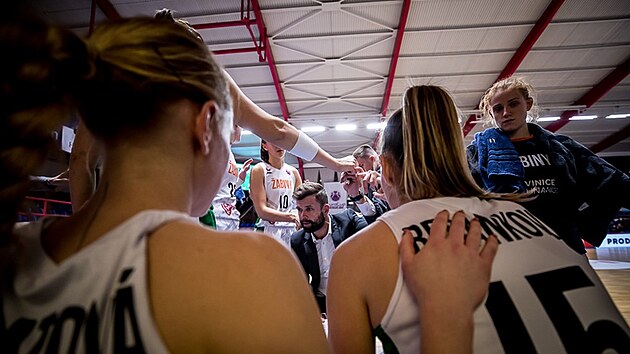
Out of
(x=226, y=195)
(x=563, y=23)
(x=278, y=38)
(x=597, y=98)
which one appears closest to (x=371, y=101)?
(x=278, y=38)

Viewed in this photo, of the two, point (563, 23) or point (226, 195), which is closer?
point (226, 195)

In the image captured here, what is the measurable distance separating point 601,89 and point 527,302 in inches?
437

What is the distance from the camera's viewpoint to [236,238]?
0.50 m

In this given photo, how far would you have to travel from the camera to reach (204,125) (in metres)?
0.61

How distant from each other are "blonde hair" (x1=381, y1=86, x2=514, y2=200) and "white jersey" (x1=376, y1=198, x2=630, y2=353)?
10cm

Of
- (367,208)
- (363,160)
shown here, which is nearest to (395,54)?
(363,160)

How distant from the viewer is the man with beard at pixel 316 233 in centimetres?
325

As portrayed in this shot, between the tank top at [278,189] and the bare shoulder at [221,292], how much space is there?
300 centimetres

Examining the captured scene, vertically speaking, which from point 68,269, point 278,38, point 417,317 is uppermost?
point 278,38

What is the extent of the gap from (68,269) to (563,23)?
9.11m

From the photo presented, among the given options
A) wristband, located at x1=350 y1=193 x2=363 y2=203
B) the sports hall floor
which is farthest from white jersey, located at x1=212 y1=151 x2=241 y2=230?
the sports hall floor

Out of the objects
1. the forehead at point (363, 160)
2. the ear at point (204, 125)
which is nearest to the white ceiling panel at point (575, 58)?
the forehead at point (363, 160)

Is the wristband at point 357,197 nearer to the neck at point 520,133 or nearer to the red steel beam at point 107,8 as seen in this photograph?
the neck at point 520,133

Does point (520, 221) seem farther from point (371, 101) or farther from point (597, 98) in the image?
point (597, 98)
